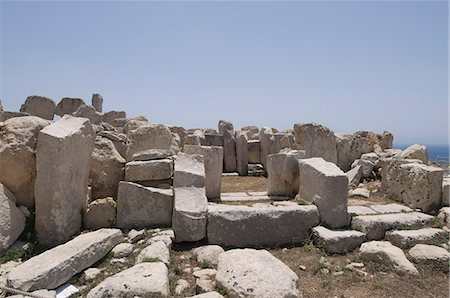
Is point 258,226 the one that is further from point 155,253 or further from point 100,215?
point 100,215

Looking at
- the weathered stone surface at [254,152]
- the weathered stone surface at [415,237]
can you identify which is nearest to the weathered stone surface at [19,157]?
the weathered stone surface at [415,237]

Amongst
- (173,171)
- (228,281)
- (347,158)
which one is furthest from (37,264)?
(347,158)

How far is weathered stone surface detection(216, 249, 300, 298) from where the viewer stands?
3.33 meters

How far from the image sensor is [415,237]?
16.9 ft

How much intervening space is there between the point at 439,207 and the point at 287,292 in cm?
435

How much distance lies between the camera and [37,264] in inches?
154

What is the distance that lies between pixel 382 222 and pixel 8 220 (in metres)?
5.40

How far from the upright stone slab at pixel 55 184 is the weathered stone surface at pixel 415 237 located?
479cm

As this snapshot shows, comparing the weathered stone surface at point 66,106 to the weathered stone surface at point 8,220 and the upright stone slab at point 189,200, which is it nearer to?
the upright stone slab at point 189,200

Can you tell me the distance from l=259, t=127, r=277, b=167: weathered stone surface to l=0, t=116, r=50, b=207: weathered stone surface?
7579 millimetres

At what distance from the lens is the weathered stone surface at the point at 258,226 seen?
5.12 m

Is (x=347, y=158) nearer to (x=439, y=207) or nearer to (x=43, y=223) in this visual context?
(x=439, y=207)

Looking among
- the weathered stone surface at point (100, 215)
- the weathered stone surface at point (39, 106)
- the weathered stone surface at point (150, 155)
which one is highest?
the weathered stone surface at point (39, 106)

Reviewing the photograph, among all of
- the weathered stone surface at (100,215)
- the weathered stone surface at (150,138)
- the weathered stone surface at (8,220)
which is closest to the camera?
the weathered stone surface at (8,220)
